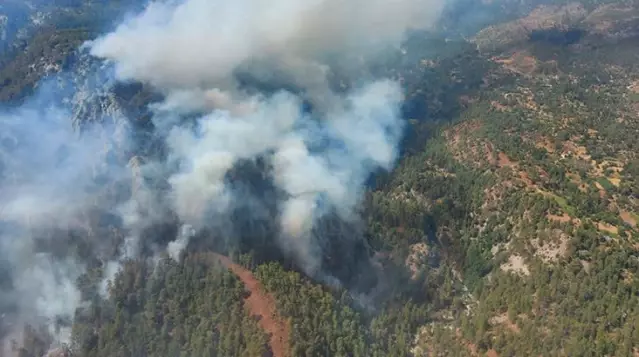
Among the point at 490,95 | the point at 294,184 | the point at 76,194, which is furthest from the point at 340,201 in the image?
the point at 490,95

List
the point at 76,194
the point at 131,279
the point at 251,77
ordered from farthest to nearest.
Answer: the point at 251,77
the point at 76,194
the point at 131,279

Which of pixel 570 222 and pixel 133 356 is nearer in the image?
pixel 133 356

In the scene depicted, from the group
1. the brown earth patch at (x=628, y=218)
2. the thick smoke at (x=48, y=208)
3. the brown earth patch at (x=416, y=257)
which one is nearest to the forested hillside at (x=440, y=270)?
the brown earth patch at (x=628, y=218)

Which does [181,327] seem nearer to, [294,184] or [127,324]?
[127,324]

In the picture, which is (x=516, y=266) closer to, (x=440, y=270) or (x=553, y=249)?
(x=553, y=249)

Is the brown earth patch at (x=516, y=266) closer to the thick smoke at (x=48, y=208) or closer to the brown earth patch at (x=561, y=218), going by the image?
the brown earth patch at (x=561, y=218)

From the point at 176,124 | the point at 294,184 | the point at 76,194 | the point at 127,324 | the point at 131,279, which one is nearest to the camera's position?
the point at 127,324
